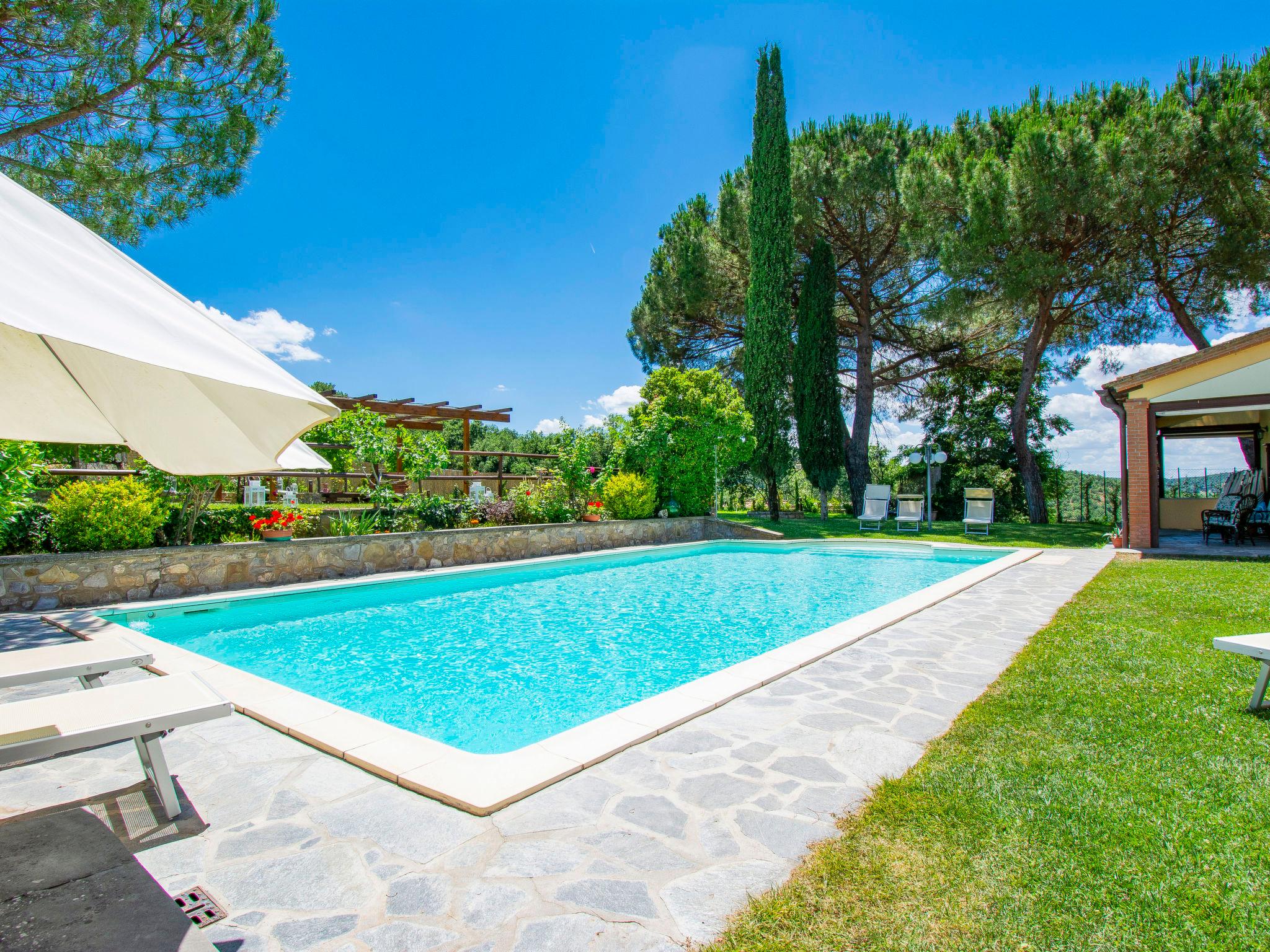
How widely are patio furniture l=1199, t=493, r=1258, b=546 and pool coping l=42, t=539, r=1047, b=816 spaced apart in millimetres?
10414

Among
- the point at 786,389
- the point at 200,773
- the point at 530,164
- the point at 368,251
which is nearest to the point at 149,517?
the point at 200,773

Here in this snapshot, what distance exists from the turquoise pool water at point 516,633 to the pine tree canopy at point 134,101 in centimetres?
529

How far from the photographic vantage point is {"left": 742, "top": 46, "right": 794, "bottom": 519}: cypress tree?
16.5 metres

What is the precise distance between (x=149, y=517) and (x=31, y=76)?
515 centimetres

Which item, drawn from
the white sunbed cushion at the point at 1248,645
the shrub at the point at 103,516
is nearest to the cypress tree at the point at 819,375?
the white sunbed cushion at the point at 1248,645

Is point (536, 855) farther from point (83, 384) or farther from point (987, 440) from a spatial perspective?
point (987, 440)

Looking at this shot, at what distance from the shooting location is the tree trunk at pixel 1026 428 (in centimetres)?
1597

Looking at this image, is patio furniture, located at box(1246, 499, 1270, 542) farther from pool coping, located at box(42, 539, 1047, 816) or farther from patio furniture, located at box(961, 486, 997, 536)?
pool coping, located at box(42, 539, 1047, 816)

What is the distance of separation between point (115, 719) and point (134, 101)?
28.8 feet

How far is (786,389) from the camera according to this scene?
16.8 m

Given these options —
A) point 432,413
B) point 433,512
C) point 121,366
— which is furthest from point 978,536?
point 121,366

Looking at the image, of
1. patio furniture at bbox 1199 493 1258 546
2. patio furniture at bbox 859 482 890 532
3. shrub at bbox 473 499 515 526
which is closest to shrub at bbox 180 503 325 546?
shrub at bbox 473 499 515 526

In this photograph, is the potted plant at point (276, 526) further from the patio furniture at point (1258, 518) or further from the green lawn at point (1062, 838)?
the patio furniture at point (1258, 518)

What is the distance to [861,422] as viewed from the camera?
18922mm
